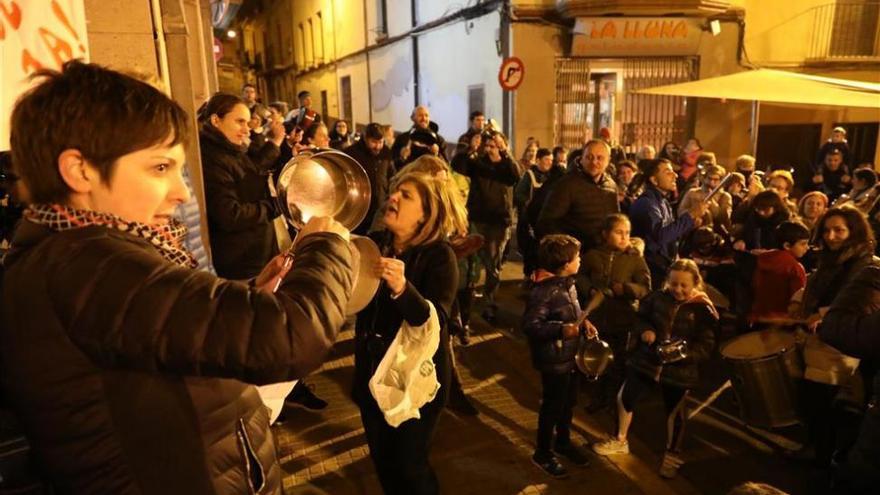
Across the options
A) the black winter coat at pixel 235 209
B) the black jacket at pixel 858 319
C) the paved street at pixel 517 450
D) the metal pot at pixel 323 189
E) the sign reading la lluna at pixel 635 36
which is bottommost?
the paved street at pixel 517 450

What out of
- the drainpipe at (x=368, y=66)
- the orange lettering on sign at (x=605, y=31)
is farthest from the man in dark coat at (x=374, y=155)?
the drainpipe at (x=368, y=66)

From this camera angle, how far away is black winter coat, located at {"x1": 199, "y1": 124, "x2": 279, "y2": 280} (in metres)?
4.01

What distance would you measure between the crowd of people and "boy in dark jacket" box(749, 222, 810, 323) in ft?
0.05

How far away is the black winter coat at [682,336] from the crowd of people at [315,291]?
0.01 metres

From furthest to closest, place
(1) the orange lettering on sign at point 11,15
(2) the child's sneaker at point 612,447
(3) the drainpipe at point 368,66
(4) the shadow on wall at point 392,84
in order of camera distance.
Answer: (3) the drainpipe at point 368,66, (4) the shadow on wall at point 392,84, (2) the child's sneaker at point 612,447, (1) the orange lettering on sign at point 11,15

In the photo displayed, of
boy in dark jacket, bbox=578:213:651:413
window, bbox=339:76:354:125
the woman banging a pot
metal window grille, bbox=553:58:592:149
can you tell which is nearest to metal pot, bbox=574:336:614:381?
boy in dark jacket, bbox=578:213:651:413

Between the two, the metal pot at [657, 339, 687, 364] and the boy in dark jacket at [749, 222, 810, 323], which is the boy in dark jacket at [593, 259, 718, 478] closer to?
the metal pot at [657, 339, 687, 364]

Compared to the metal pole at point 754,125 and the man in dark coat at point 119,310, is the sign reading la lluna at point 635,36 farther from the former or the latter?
the man in dark coat at point 119,310

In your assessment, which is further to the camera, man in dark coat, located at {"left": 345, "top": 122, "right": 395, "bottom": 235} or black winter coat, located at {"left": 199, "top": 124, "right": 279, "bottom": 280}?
man in dark coat, located at {"left": 345, "top": 122, "right": 395, "bottom": 235}

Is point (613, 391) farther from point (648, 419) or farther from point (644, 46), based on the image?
point (644, 46)

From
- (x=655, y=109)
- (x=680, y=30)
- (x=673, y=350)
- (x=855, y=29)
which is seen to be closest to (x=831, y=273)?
(x=673, y=350)

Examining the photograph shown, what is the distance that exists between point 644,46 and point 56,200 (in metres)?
13.4

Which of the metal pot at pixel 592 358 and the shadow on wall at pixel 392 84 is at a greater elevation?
the shadow on wall at pixel 392 84

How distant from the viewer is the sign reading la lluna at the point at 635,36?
A: 40.6 feet
